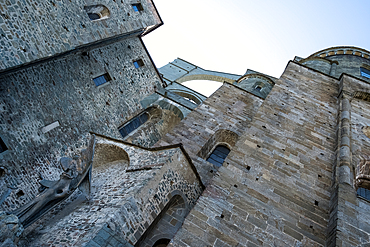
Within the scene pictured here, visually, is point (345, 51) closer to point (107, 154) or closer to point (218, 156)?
point (218, 156)

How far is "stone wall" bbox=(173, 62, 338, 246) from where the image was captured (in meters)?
5.45

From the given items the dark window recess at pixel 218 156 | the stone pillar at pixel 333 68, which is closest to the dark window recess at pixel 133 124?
the dark window recess at pixel 218 156

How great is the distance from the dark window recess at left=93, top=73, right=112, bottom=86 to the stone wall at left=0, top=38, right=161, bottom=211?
183 mm

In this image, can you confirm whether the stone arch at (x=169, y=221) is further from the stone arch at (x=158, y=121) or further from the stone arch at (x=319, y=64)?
the stone arch at (x=319, y=64)

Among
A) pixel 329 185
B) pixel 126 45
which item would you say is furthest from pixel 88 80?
pixel 329 185

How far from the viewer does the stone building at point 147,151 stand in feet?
17.8

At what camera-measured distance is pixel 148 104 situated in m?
13.1

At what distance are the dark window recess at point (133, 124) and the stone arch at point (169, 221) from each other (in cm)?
554

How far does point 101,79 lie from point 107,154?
438 cm

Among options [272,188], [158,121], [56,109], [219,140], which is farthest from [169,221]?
[158,121]

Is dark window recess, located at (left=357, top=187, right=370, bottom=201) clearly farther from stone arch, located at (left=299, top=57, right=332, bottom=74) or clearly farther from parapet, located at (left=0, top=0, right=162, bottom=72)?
parapet, located at (left=0, top=0, right=162, bottom=72)

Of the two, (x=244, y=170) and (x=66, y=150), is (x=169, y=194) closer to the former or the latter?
(x=244, y=170)

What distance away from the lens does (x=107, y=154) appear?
8.45 metres

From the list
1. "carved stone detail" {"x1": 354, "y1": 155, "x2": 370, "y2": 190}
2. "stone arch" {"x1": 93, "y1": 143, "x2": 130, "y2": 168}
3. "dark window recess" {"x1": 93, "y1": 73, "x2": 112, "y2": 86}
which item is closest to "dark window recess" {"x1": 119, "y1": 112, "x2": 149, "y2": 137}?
"dark window recess" {"x1": 93, "y1": 73, "x2": 112, "y2": 86}
